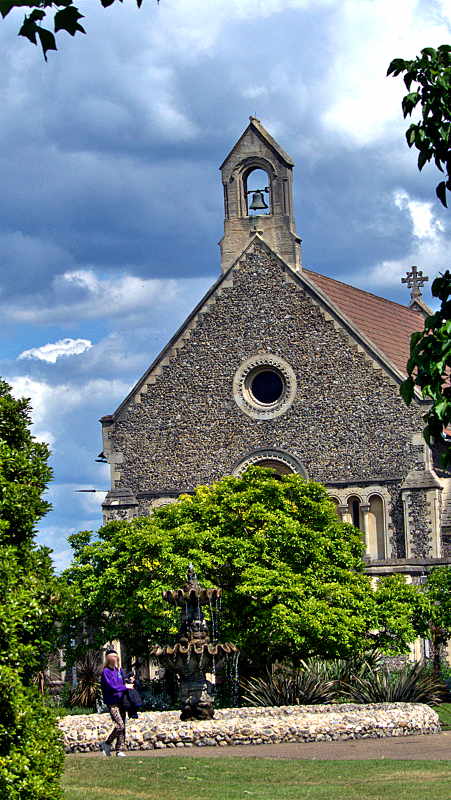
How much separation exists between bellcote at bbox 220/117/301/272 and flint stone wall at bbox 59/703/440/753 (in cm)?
2379

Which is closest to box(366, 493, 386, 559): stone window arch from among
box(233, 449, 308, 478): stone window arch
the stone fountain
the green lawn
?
box(233, 449, 308, 478): stone window arch


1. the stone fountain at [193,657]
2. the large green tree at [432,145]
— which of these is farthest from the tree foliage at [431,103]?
the stone fountain at [193,657]

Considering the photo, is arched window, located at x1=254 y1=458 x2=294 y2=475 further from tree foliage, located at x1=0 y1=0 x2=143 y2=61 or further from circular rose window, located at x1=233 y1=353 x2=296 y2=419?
tree foliage, located at x1=0 y1=0 x2=143 y2=61

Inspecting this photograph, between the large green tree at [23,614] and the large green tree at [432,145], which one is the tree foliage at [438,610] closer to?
the large green tree at [23,614]

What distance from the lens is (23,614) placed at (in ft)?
45.4

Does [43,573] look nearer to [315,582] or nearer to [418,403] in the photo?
[315,582]

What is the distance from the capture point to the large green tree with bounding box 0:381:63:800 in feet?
44.8

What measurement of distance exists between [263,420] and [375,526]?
5.09 m

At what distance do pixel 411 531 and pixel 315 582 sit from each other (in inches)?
444

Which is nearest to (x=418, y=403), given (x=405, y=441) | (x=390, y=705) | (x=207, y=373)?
(x=405, y=441)

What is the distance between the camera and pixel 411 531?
43688mm

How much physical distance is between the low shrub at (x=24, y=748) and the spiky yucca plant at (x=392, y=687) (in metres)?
15.2

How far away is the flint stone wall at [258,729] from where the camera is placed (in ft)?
77.7

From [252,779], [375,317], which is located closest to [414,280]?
[375,317]
